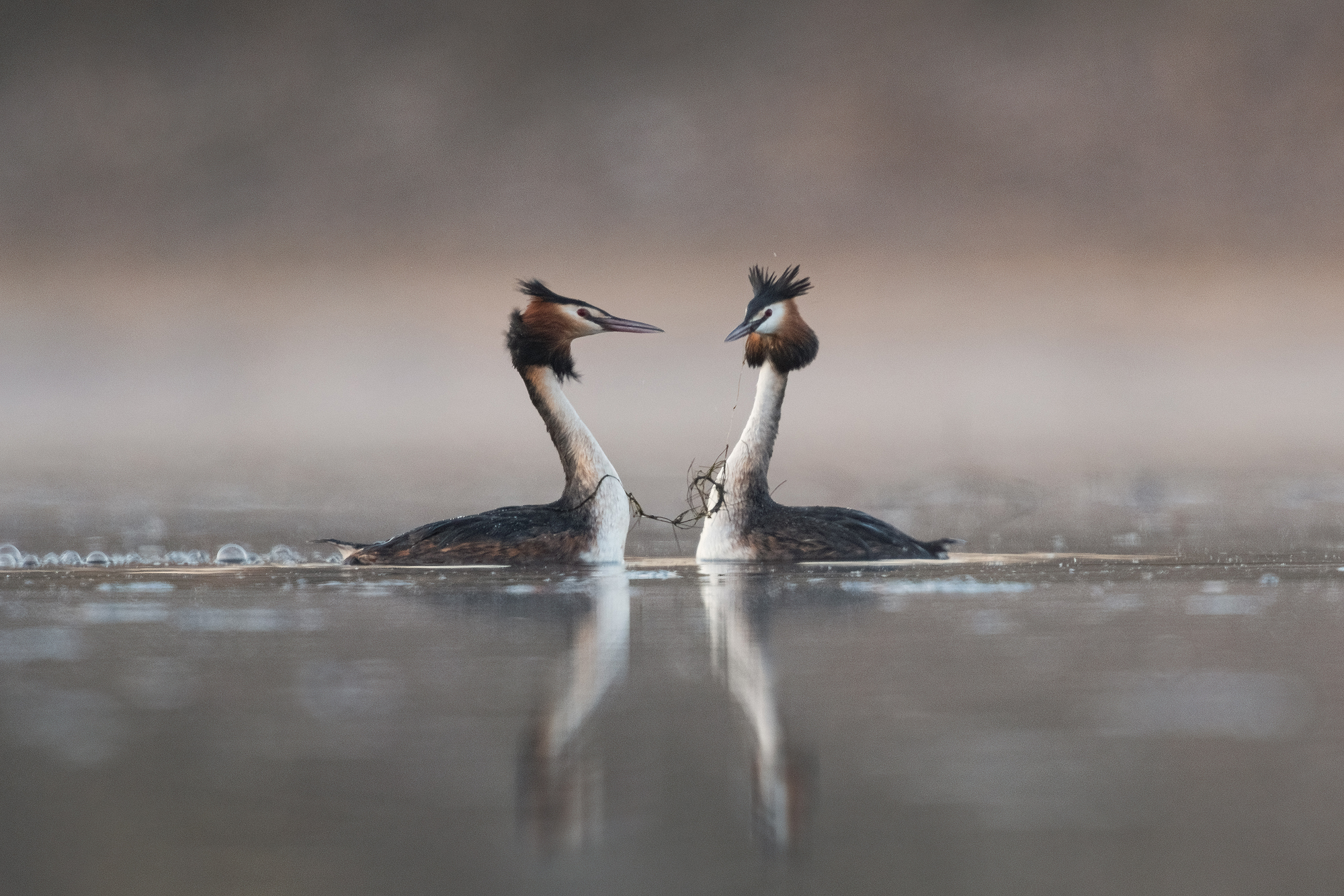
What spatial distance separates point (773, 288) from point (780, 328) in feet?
0.67

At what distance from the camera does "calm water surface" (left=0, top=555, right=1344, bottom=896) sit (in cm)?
287

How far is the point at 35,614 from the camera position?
5.92m

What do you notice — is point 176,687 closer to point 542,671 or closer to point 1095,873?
point 542,671

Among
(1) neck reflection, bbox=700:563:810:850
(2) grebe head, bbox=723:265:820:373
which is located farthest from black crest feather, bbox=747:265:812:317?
(1) neck reflection, bbox=700:563:810:850

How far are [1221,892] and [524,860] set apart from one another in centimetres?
112

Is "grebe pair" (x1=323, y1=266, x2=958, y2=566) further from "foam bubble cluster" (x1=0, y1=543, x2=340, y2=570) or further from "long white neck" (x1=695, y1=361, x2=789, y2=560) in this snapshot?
"foam bubble cluster" (x1=0, y1=543, x2=340, y2=570)

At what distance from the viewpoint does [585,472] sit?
26.0ft

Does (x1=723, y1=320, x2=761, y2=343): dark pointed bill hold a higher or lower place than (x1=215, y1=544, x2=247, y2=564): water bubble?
higher

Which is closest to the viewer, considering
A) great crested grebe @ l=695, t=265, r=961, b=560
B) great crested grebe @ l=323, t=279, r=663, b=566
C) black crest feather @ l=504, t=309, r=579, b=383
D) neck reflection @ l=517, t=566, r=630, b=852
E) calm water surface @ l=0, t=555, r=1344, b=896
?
calm water surface @ l=0, t=555, r=1344, b=896

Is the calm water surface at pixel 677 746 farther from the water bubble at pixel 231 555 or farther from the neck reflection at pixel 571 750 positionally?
the water bubble at pixel 231 555

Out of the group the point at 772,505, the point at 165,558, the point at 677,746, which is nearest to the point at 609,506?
the point at 772,505

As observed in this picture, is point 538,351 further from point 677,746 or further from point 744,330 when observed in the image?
point 677,746

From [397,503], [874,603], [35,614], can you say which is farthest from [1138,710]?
→ [397,503]

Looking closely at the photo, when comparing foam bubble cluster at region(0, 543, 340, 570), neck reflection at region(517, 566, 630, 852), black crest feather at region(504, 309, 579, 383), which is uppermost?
black crest feather at region(504, 309, 579, 383)
